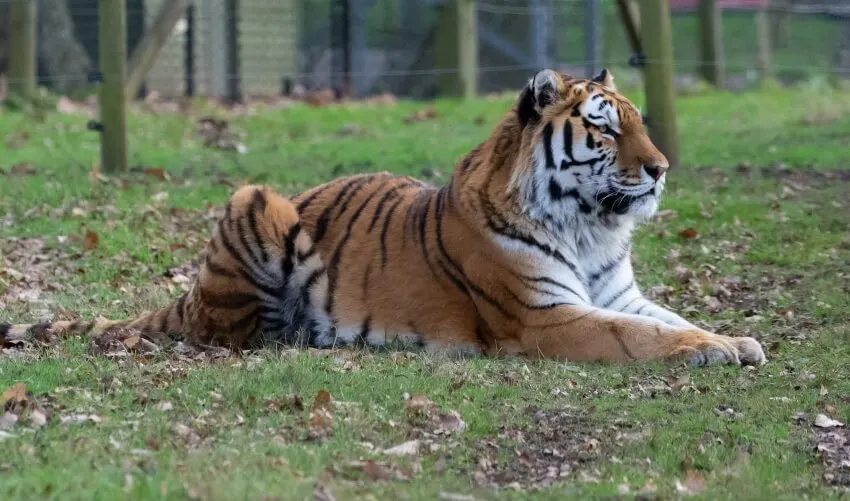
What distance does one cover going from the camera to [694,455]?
4.67 metres

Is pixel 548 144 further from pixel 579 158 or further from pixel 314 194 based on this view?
pixel 314 194

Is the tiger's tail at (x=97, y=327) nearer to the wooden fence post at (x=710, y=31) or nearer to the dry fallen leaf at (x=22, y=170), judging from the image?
the dry fallen leaf at (x=22, y=170)

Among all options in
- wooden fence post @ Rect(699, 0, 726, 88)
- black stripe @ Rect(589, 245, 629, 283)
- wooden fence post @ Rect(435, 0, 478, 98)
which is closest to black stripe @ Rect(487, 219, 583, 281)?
black stripe @ Rect(589, 245, 629, 283)

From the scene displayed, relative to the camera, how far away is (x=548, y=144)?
6.41 metres

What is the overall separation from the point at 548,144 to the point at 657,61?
4.27 m

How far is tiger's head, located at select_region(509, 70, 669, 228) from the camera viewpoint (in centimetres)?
635

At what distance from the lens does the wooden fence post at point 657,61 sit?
10.4 meters

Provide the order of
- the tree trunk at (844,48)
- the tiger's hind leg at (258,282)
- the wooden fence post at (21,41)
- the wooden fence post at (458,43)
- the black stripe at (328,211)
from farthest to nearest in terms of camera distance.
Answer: the tree trunk at (844,48), the wooden fence post at (458,43), the wooden fence post at (21,41), the black stripe at (328,211), the tiger's hind leg at (258,282)

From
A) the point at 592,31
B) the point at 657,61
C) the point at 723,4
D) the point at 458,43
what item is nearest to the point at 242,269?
the point at 657,61

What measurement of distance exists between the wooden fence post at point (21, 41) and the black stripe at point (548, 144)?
9.78 meters

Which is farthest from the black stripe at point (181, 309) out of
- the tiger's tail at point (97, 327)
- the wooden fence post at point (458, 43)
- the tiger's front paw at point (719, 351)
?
the wooden fence post at point (458, 43)

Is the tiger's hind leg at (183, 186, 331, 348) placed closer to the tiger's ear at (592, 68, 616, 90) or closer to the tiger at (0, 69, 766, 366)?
the tiger at (0, 69, 766, 366)

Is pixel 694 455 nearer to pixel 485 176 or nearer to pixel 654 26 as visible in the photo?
pixel 485 176

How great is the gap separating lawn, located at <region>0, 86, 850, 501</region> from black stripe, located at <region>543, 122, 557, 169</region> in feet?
3.26
